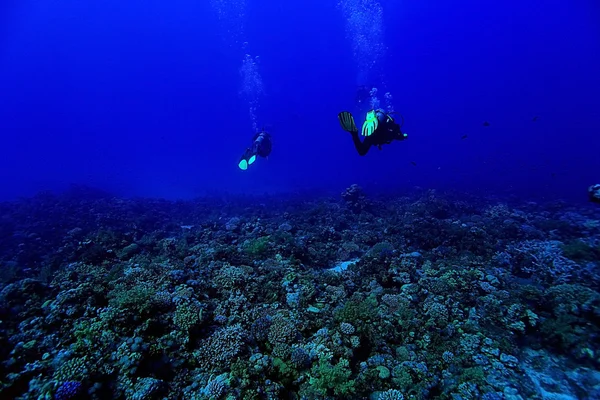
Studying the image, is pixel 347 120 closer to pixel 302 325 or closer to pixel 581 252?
pixel 302 325

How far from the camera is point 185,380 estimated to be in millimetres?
3967

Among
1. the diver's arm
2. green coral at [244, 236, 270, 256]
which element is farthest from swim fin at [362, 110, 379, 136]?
green coral at [244, 236, 270, 256]

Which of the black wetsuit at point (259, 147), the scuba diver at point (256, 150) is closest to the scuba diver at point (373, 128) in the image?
the scuba diver at point (256, 150)

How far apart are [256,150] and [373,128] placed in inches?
253

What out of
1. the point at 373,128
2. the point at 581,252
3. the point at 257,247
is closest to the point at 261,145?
the point at 257,247

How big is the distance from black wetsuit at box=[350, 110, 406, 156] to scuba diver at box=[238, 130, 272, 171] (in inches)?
209

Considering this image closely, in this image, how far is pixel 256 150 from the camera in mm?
10180

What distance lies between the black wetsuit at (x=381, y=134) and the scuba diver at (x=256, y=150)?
5303 mm

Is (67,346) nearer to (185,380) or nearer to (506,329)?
(185,380)

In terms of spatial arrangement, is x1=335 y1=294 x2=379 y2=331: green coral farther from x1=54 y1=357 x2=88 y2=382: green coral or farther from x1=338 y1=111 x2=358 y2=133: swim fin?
x1=54 y1=357 x2=88 y2=382: green coral

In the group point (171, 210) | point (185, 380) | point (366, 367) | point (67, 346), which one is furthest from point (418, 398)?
point (171, 210)

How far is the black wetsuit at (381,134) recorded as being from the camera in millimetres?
4909

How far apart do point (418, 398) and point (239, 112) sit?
20860 centimetres

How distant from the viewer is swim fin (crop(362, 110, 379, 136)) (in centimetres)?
445
